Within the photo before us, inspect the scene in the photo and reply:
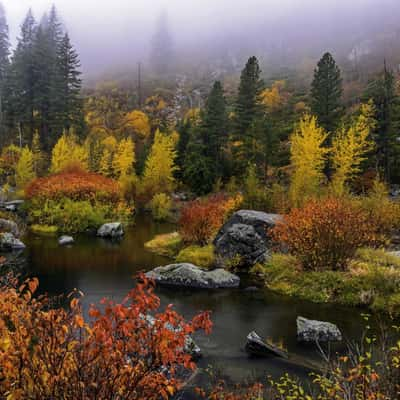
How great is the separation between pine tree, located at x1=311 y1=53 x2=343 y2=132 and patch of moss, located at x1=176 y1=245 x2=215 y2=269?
22.7m

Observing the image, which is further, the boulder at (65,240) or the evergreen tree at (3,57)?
the evergreen tree at (3,57)

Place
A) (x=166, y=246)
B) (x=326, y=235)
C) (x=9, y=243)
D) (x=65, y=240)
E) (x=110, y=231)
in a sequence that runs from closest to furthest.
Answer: (x=326, y=235), (x=9, y=243), (x=166, y=246), (x=65, y=240), (x=110, y=231)

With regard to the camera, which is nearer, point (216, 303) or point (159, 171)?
point (216, 303)

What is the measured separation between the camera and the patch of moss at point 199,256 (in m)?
17.7

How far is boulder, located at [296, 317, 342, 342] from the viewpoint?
9789 mm

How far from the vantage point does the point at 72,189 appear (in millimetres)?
28625

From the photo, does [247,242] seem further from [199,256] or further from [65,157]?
[65,157]

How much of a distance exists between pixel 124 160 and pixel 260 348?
34.4 metres

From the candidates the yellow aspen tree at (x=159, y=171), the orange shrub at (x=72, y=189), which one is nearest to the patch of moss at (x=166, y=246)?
the orange shrub at (x=72, y=189)

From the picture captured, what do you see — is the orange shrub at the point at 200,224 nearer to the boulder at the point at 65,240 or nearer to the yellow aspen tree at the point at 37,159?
the boulder at the point at 65,240

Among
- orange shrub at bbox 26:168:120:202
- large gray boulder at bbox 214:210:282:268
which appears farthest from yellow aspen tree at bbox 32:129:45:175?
large gray boulder at bbox 214:210:282:268

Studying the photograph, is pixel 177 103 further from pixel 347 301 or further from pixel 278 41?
pixel 347 301

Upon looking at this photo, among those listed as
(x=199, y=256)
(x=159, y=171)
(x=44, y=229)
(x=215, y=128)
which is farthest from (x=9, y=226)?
(x=215, y=128)

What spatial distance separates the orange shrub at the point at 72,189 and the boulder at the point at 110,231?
4720 millimetres
